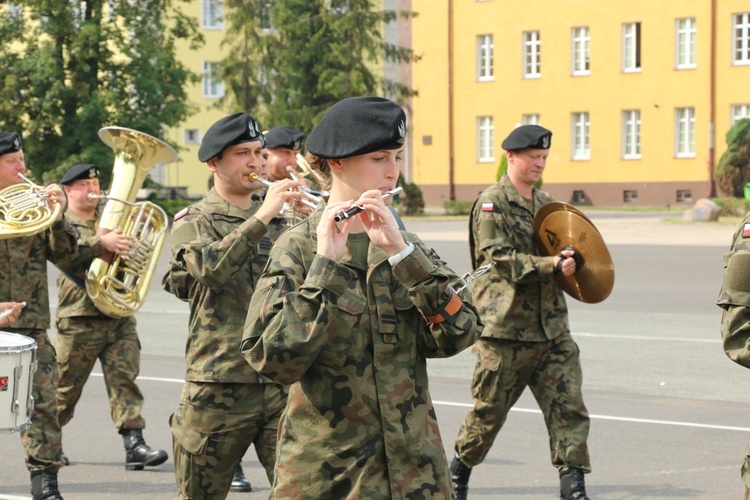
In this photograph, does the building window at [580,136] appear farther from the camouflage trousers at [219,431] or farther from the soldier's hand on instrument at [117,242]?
the camouflage trousers at [219,431]

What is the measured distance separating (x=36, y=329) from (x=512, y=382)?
268 centimetres

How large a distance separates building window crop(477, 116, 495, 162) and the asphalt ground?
3740cm

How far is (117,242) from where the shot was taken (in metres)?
7.99

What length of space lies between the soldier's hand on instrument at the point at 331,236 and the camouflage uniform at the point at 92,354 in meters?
5.23

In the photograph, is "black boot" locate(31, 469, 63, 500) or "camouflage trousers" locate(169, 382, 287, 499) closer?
"camouflage trousers" locate(169, 382, 287, 499)

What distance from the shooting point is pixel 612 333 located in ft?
48.3

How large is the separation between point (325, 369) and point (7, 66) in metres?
Result: 39.7

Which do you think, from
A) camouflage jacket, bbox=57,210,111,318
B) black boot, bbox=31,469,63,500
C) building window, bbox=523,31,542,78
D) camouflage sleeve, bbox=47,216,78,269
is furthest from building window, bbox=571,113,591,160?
black boot, bbox=31,469,63,500

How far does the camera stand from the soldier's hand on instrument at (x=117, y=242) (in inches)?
313

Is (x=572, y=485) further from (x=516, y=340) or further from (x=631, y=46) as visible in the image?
(x=631, y=46)

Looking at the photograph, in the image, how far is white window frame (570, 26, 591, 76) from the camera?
5231 cm

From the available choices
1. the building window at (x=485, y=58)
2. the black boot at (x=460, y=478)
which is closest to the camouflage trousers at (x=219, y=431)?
the black boot at (x=460, y=478)

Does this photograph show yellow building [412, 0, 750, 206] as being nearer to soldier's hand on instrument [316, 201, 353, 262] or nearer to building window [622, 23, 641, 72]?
building window [622, 23, 641, 72]

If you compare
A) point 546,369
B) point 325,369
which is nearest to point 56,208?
point 546,369
